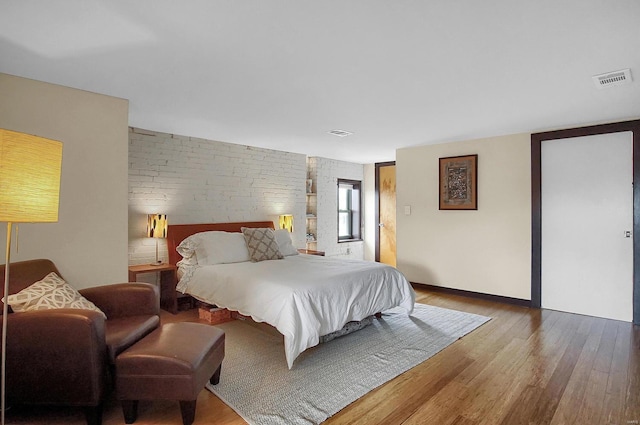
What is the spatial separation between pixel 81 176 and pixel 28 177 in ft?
5.35

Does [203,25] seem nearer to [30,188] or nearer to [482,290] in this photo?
[30,188]

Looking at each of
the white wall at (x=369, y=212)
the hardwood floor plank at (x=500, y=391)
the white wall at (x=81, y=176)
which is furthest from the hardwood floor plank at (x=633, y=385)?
the white wall at (x=369, y=212)

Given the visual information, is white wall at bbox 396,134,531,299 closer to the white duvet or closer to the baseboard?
the baseboard

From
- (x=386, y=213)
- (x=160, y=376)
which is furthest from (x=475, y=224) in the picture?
(x=160, y=376)

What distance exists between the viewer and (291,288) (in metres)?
2.83

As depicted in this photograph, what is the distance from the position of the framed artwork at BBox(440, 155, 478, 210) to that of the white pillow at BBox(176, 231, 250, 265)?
308 cm

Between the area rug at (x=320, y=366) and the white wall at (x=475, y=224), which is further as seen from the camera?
the white wall at (x=475, y=224)

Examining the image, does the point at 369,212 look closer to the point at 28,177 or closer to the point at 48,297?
the point at 48,297

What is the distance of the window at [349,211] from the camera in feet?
23.5

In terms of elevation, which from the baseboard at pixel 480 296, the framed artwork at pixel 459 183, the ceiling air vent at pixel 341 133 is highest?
the ceiling air vent at pixel 341 133

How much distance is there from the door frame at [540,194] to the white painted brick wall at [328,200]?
11.3 ft

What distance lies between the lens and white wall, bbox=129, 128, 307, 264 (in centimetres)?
421

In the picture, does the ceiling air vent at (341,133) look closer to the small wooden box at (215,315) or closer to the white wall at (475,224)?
the white wall at (475,224)

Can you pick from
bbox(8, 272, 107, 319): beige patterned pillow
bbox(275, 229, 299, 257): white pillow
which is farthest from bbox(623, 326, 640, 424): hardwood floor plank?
bbox(275, 229, 299, 257): white pillow
